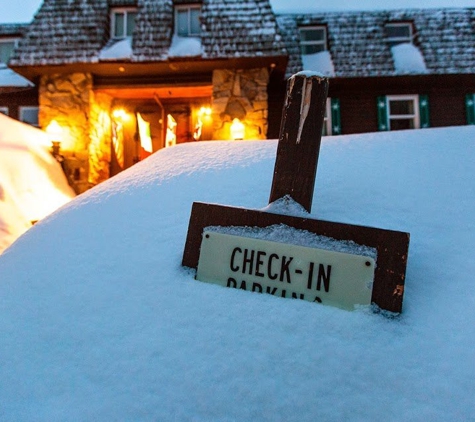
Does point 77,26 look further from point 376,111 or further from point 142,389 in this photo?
point 142,389

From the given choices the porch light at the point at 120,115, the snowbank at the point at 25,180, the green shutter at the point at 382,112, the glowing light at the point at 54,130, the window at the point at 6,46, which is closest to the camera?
the snowbank at the point at 25,180

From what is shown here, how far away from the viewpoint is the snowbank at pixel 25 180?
404cm

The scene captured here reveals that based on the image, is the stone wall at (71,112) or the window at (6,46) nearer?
the stone wall at (71,112)

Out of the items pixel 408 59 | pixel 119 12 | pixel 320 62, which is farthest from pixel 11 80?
pixel 408 59

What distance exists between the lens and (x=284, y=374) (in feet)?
2.90

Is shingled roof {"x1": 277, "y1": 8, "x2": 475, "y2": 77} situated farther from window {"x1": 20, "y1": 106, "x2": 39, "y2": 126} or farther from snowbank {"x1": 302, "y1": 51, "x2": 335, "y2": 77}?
window {"x1": 20, "y1": 106, "x2": 39, "y2": 126}

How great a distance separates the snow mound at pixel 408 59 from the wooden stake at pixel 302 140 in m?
7.81

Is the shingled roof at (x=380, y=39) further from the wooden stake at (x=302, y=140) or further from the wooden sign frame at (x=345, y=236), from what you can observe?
the wooden sign frame at (x=345, y=236)

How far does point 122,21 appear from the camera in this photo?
7.74m

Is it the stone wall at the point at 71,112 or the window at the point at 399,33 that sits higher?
the window at the point at 399,33

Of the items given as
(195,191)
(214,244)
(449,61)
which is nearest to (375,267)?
(214,244)

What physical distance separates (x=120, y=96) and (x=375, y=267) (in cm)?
860

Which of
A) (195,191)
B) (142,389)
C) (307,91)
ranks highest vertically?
(307,91)

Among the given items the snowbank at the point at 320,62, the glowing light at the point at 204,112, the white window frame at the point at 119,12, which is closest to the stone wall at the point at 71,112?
the white window frame at the point at 119,12
